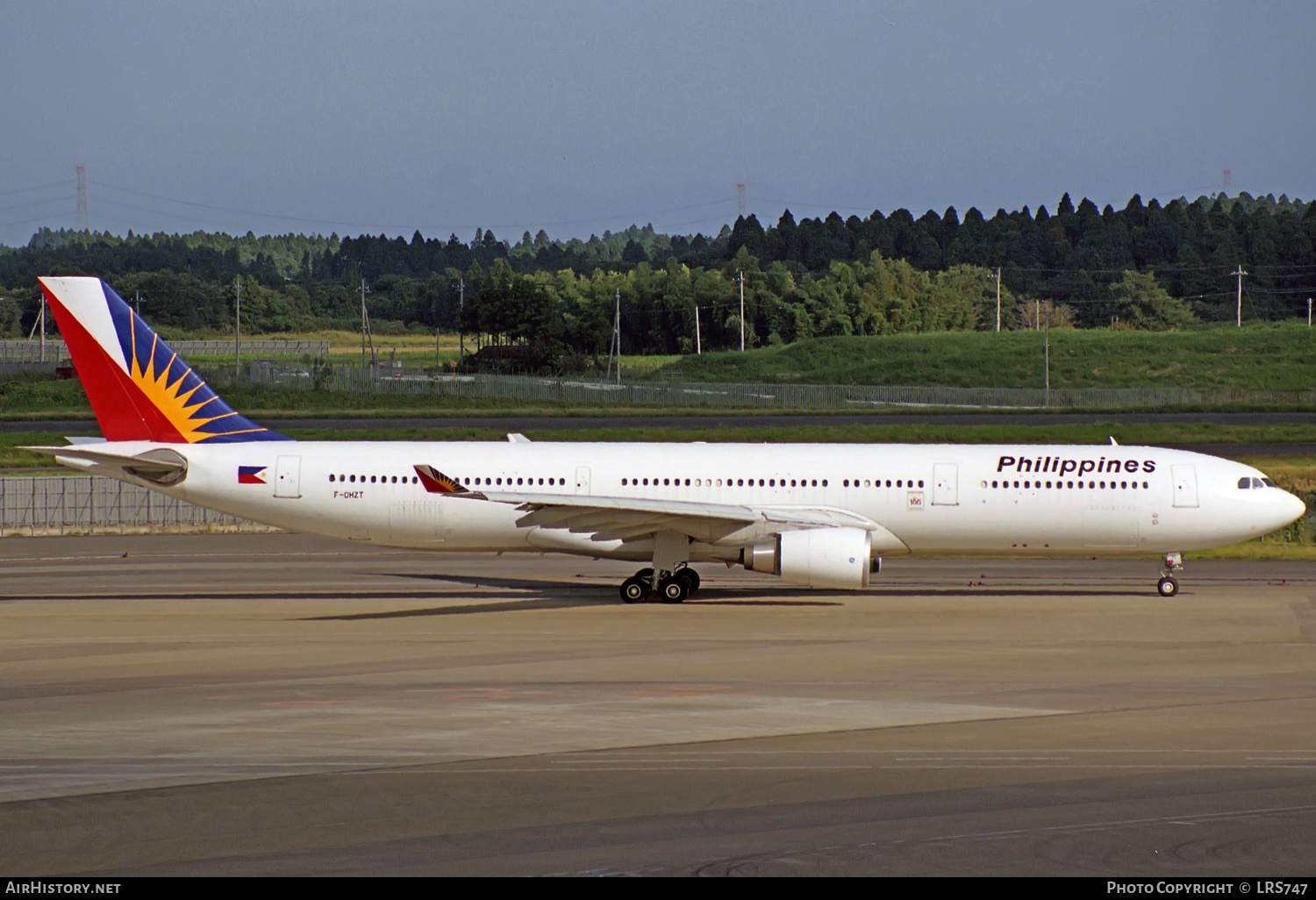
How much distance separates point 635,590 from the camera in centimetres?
3192

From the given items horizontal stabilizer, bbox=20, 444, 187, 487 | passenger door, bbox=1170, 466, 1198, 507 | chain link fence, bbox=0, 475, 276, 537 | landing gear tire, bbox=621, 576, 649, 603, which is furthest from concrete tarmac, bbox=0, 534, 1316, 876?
chain link fence, bbox=0, 475, 276, 537

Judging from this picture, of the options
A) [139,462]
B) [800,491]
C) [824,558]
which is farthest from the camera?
[800,491]

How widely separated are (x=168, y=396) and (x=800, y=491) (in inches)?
606

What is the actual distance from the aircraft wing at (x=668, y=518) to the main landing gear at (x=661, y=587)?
1051mm

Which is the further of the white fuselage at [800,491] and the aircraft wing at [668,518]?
the white fuselage at [800,491]

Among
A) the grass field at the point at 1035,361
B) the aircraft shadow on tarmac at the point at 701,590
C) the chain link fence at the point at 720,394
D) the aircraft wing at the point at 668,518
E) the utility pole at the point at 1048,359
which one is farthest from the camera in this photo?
the grass field at the point at 1035,361

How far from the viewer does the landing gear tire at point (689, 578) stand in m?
32.1

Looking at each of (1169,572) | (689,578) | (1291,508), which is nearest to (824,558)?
(689,578)

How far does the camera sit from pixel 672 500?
3197 centimetres

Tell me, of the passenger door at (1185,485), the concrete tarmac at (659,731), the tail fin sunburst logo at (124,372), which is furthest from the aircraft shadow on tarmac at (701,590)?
the passenger door at (1185,485)

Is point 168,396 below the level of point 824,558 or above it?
above

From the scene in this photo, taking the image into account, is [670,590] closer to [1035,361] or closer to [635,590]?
[635,590]

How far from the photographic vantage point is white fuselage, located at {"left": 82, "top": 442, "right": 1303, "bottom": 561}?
3191 centimetres

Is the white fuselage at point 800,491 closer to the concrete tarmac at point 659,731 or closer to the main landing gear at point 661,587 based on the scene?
the main landing gear at point 661,587
